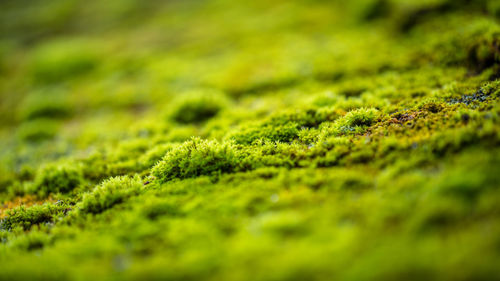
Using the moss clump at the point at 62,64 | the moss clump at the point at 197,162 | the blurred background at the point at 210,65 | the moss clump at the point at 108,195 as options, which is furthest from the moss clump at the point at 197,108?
the moss clump at the point at 62,64

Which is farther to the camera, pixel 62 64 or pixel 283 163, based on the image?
pixel 62 64

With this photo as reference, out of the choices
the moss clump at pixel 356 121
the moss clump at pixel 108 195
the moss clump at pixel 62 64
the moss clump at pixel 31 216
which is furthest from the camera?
the moss clump at pixel 62 64

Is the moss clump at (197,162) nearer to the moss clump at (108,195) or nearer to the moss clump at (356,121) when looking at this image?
the moss clump at (108,195)

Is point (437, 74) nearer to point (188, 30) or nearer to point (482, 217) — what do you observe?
point (482, 217)

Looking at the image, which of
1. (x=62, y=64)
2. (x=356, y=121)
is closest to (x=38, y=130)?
(x=62, y=64)

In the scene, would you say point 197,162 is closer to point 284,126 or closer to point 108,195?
point 108,195

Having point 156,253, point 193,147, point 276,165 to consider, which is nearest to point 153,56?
point 193,147

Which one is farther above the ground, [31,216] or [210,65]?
[210,65]
